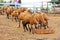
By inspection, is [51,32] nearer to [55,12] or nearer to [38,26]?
[38,26]

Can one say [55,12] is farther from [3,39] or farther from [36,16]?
[3,39]

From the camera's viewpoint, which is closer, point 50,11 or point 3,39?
point 3,39

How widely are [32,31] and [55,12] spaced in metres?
12.3

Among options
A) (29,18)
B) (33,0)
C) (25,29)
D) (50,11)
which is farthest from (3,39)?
(33,0)

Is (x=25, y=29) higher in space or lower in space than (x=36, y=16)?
lower

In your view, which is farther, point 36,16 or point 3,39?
point 36,16

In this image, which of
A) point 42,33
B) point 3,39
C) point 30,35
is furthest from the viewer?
point 42,33

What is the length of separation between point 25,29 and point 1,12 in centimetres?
1234

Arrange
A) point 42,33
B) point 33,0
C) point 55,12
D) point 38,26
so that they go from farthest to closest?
1. point 33,0
2. point 55,12
3. point 38,26
4. point 42,33

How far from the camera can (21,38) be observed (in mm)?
9617

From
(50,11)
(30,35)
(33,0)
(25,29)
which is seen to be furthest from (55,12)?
(30,35)

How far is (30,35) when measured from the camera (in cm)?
1021

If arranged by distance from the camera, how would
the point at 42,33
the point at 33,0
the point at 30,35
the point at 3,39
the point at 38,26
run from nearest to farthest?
the point at 3,39 → the point at 30,35 → the point at 42,33 → the point at 38,26 → the point at 33,0

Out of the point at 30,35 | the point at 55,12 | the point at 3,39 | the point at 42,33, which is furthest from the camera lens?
the point at 55,12
